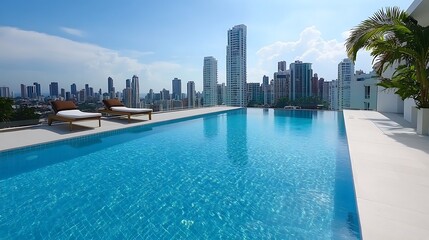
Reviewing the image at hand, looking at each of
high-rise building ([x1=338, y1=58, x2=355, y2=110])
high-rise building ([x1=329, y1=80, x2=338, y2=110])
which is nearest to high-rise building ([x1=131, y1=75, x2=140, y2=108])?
high-rise building ([x1=338, y1=58, x2=355, y2=110])

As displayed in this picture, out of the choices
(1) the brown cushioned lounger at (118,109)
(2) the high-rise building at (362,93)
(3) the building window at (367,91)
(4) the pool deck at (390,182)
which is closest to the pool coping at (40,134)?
(4) the pool deck at (390,182)

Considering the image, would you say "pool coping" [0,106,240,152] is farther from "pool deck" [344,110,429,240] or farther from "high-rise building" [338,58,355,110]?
"high-rise building" [338,58,355,110]

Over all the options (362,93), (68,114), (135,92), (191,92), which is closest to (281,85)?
(362,93)

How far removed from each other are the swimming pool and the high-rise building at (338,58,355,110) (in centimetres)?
1363

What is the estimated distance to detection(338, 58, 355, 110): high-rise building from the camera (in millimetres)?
18672

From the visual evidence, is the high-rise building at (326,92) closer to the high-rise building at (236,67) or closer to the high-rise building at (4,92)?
the high-rise building at (236,67)

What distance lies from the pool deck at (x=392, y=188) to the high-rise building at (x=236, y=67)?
16.3m

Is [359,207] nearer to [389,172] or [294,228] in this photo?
[294,228]

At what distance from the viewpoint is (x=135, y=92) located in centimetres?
1348

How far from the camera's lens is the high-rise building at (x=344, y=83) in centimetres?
1867

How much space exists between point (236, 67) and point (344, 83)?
10875mm

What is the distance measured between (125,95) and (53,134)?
5.53 meters

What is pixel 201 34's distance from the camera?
1357 centimetres

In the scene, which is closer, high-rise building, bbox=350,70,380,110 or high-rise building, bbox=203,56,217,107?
high-rise building, bbox=350,70,380,110
